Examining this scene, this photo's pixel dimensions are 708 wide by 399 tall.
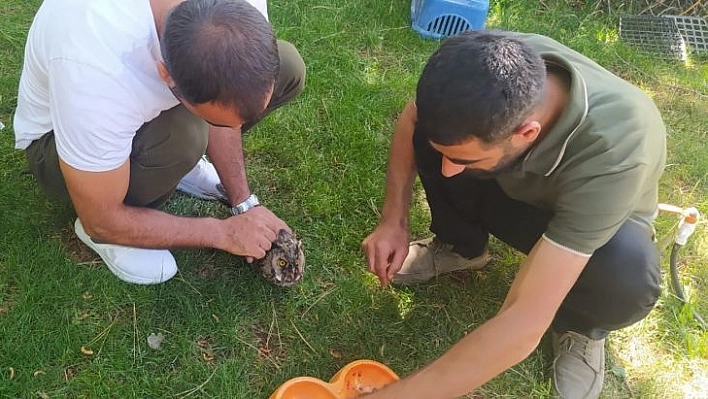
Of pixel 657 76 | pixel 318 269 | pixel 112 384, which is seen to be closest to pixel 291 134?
pixel 318 269

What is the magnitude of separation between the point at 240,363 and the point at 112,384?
1.08 feet

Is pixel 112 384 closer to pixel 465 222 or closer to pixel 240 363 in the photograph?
pixel 240 363

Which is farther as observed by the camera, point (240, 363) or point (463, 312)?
point (463, 312)

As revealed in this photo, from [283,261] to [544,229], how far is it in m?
0.71

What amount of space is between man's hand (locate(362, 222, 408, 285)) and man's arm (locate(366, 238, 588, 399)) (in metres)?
0.42

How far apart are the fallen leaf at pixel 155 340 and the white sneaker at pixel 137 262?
163 mm

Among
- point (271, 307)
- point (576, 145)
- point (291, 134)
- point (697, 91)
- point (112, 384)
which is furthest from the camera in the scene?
point (697, 91)

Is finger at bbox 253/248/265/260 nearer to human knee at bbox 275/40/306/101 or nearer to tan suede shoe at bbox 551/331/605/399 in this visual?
human knee at bbox 275/40/306/101

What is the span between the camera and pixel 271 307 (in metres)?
2.20

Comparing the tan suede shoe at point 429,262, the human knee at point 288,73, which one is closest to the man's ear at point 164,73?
the human knee at point 288,73

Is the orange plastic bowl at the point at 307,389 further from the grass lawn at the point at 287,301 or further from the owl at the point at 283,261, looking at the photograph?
the owl at the point at 283,261

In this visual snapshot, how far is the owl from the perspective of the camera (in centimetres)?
212

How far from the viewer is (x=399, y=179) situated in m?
2.11

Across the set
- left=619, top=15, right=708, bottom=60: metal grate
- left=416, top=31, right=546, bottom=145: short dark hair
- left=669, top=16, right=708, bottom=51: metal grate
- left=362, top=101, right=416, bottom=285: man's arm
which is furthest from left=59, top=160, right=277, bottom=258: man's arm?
left=669, top=16, right=708, bottom=51: metal grate
